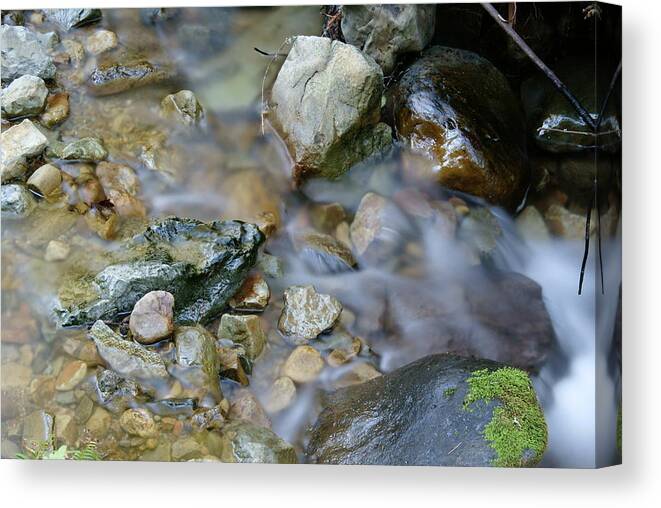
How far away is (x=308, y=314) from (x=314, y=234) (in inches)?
13.1

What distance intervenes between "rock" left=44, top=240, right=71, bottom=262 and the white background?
2.60 feet

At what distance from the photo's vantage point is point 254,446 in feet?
7.92

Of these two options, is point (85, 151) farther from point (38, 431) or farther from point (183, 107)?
point (38, 431)

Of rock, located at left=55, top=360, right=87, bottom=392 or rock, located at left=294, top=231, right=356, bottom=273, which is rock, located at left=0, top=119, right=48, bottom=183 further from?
rock, located at left=294, top=231, right=356, bottom=273

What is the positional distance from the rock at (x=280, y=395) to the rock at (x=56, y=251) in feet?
3.22

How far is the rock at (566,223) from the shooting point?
2398 mm

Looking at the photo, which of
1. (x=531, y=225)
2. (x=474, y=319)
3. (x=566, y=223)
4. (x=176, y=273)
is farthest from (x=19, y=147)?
(x=566, y=223)

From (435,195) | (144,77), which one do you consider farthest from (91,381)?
(435,195)

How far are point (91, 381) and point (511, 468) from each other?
5.21 ft

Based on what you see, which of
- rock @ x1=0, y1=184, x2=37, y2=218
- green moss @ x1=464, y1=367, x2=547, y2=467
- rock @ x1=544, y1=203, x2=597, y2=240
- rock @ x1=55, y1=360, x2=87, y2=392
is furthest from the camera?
rock @ x1=0, y1=184, x2=37, y2=218

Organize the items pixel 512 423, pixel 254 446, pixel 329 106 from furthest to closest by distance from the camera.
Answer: pixel 329 106 → pixel 254 446 → pixel 512 423

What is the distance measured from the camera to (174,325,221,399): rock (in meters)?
2.46

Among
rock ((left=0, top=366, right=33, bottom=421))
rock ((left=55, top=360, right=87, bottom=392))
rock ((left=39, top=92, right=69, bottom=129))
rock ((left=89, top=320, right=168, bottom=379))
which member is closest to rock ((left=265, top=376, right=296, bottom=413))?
rock ((left=89, top=320, right=168, bottom=379))

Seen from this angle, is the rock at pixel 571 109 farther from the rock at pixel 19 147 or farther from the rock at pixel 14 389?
the rock at pixel 14 389
